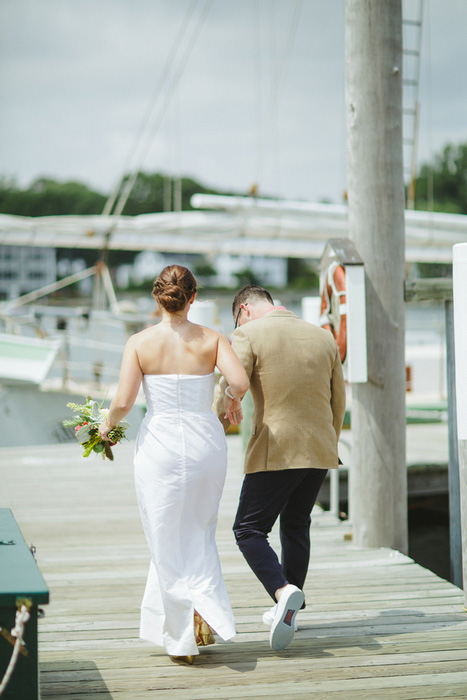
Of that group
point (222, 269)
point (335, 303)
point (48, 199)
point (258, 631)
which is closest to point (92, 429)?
point (258, 631)

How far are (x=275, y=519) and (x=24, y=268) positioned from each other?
9550cm

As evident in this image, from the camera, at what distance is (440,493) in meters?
9.84

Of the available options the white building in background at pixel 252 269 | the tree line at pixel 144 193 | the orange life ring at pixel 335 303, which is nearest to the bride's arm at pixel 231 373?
the orange life ring at pixel 335 303

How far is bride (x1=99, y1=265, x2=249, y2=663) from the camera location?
11.5 ft

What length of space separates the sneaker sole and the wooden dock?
0.29ft

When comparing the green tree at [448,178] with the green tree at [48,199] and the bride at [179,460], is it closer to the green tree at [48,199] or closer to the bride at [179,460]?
the green tree at [48,199]

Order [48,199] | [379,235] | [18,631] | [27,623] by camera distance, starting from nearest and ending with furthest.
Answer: [18,631]
[27,623]
[379,235]
[48,199]

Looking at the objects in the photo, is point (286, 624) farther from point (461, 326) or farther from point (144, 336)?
point (461, 326)

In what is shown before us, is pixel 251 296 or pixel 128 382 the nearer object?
pixel 128 382

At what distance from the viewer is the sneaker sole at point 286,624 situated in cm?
355

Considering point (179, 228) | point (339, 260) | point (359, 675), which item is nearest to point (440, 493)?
point (339, 260)

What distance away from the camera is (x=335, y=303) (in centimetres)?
552

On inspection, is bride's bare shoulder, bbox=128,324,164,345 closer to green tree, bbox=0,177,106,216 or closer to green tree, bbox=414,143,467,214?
green tree, bbox=414,143,467,214

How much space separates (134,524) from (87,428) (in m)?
3.16
